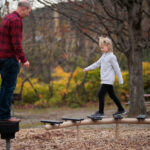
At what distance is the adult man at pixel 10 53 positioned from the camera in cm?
455

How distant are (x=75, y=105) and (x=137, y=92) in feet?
18.8

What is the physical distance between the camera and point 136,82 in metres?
9.62

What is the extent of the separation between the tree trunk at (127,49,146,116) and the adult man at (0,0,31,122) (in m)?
5.58

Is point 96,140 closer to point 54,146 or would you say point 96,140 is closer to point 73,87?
point 54,146

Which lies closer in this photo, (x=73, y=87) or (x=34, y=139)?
(x=34, y=139)

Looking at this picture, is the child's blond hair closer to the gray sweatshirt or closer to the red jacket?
the gray sweatshirt

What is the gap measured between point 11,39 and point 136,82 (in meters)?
5.85

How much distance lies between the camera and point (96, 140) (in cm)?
630

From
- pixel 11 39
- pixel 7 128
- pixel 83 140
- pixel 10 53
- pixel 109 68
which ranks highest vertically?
pixel 11 39

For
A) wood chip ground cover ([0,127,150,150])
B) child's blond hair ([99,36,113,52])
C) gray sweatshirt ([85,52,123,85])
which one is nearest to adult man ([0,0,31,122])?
wood chip ground cover ([0,127,150,150])

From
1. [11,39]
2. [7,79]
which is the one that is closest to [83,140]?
[7,79]

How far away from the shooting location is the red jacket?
14.9 feet

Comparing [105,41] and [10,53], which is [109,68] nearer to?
[105,41]

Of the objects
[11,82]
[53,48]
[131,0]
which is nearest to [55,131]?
[11,82]
